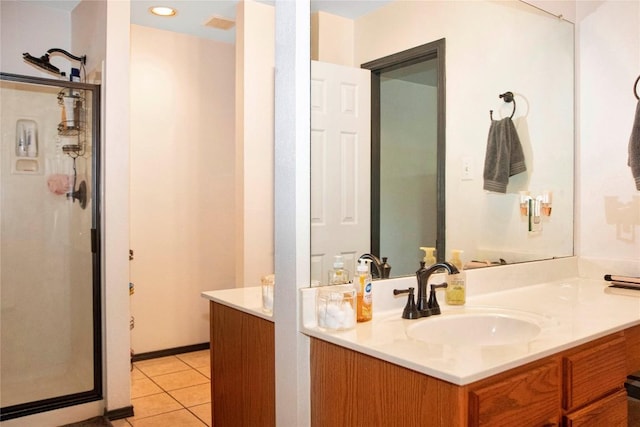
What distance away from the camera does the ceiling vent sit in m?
3.44

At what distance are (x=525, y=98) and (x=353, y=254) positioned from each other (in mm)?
1234

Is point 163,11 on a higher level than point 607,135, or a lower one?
higher

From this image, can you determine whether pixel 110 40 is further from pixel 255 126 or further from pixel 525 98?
pixel 525 98

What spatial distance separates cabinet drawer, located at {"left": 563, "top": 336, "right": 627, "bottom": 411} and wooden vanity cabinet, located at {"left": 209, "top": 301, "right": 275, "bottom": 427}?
0.85 metres

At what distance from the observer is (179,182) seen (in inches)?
150

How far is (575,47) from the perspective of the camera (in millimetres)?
→ 2531

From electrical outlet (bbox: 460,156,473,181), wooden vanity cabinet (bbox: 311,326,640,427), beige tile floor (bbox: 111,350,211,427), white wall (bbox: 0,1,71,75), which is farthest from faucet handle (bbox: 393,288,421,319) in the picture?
white wall (bbox: 0,1,71,75)

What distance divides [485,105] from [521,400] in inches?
55.5

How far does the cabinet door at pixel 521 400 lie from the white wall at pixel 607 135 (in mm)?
1321

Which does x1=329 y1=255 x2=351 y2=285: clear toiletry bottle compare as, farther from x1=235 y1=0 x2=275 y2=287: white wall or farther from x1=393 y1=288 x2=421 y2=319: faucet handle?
x1=235 y1=0 x2=275 y2=287: white wall

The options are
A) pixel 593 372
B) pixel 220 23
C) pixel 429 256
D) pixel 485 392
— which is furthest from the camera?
pixel 220 23

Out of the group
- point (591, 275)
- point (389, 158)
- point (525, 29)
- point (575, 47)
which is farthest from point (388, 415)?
point (575, 47)

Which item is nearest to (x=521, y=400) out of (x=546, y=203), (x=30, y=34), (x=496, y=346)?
(x=496, y=346)

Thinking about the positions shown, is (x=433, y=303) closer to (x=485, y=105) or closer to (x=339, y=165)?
(x=339, y=165)
